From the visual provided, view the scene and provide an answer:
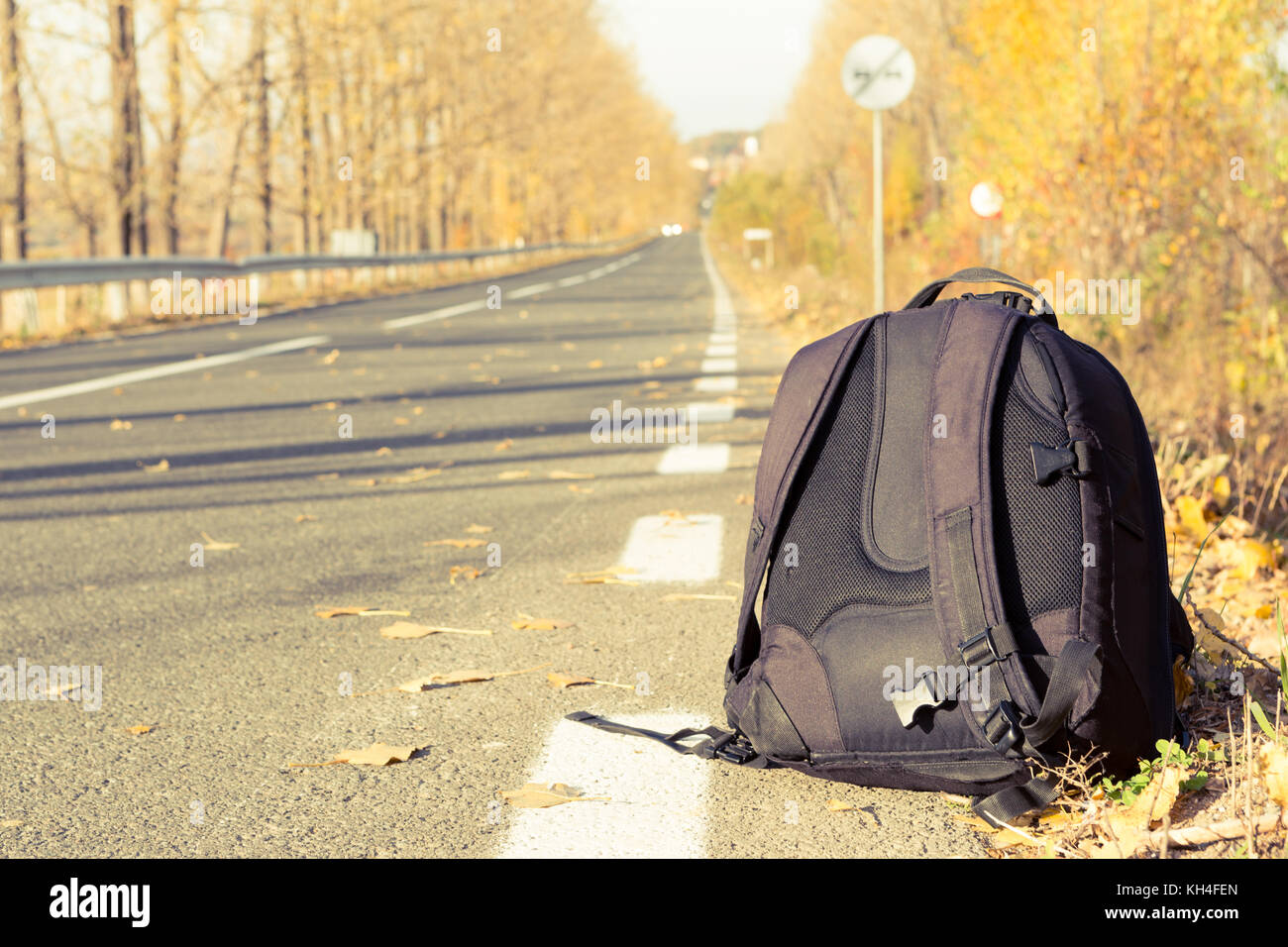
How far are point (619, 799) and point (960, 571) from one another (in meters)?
0.78

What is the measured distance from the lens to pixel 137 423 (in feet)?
27.3

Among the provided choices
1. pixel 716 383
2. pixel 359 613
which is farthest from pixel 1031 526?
pixel 716 383

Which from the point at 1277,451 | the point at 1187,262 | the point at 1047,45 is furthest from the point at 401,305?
the point at 1277,451

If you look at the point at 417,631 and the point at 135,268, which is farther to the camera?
the point at 135,268

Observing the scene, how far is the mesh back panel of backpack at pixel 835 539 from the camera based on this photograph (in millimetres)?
2680

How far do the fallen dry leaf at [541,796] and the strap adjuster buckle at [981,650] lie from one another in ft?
2.42

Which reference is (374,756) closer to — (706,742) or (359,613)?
(706,742)

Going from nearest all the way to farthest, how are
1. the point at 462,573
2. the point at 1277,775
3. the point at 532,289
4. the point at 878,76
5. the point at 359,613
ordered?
the point at 1277,775
the point at 359,613
the point at 462,573
the point at 878,76
the point at 532,289

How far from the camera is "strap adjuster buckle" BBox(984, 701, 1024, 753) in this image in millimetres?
2475

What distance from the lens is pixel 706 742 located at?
117 inches

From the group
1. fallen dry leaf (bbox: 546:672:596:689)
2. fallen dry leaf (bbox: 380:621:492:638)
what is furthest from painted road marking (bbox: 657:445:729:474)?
fallen dry leaf (bbox: 546:672:596:689)

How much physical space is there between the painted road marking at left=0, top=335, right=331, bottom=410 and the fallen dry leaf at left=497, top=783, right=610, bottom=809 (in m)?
7.38

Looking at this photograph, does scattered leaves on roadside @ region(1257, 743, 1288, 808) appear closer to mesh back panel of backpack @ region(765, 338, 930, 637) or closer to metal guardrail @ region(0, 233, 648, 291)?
mesh back panel of backpack @ region(765, 338, 930, 637)
